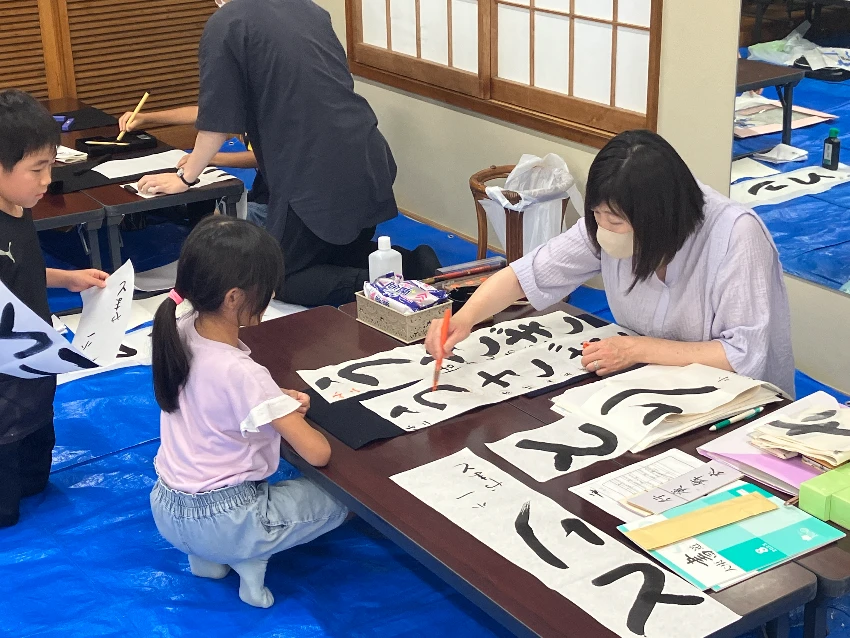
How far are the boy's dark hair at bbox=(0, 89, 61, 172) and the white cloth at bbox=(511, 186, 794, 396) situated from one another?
1082 mm

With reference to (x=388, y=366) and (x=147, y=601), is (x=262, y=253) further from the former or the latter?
(x=147, y=601)

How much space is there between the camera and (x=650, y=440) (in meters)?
1.73

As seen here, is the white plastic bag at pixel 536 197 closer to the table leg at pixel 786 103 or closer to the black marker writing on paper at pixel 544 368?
the table leg at pixel 786 103

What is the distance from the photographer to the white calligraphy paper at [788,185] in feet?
9.77

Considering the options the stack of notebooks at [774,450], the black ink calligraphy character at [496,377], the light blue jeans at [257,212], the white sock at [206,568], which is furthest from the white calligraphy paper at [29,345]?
the light blue jeans at [257,212]

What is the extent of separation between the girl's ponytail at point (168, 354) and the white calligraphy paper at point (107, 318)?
385mm

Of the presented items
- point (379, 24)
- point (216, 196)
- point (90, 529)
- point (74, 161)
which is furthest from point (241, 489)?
point (379, 24)

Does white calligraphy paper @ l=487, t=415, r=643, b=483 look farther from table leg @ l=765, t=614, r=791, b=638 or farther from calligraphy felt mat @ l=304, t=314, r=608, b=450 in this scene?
table leg @ l=765, t=614, r=791, b=638

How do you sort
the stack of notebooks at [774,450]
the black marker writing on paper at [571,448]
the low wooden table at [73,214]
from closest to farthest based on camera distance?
the stack of notebooks at [774,450] < the black marker writing on paper at [571,448] < the low wooden table at [73,214]

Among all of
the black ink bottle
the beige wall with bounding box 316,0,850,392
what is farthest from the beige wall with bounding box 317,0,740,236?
the black ink bottle

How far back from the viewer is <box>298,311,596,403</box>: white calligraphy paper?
202 centimetres

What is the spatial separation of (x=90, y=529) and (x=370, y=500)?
1.05 m

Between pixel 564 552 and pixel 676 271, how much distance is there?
782 millimetres

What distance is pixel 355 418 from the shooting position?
1.88 metres
